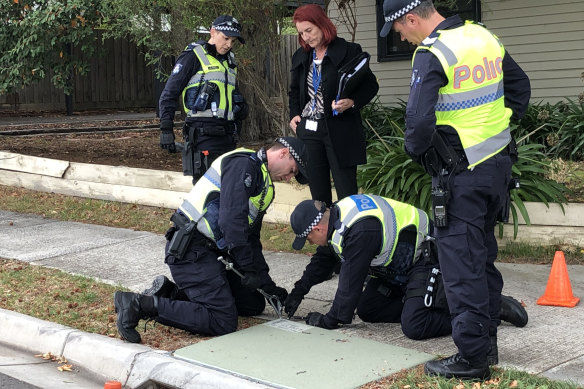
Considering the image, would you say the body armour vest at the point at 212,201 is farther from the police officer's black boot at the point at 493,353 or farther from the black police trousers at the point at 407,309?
the police officer's black boot at the point at 493,353

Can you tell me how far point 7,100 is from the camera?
22.8 m

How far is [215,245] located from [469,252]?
1.83 meters

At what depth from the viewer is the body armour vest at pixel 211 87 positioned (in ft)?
24.1

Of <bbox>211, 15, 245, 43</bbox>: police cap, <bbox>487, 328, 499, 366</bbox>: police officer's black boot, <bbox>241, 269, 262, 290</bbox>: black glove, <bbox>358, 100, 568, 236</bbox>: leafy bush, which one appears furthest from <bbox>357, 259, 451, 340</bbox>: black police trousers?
<bbox>211, 15, 245, 43</bbox>: police cap

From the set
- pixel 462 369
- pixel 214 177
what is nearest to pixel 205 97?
pixel 214 177

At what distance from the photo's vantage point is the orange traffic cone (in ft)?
19.2

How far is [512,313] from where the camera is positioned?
5352 millimetres

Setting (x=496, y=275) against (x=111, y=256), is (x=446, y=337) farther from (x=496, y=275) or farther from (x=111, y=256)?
(x=111, y=256)

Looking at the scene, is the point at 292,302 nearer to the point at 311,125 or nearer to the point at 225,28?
the point at 311,125

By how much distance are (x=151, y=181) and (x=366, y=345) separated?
5.37 m

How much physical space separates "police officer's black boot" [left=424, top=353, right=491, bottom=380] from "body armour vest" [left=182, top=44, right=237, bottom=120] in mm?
3614

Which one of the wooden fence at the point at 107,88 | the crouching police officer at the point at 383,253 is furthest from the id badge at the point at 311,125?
the wooden fence at the point at 107,88

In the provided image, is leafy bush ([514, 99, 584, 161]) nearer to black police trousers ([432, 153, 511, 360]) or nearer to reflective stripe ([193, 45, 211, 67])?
reflective stripe ([193, 45, 211, 67])

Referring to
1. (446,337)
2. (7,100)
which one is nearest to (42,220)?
(446,337)
